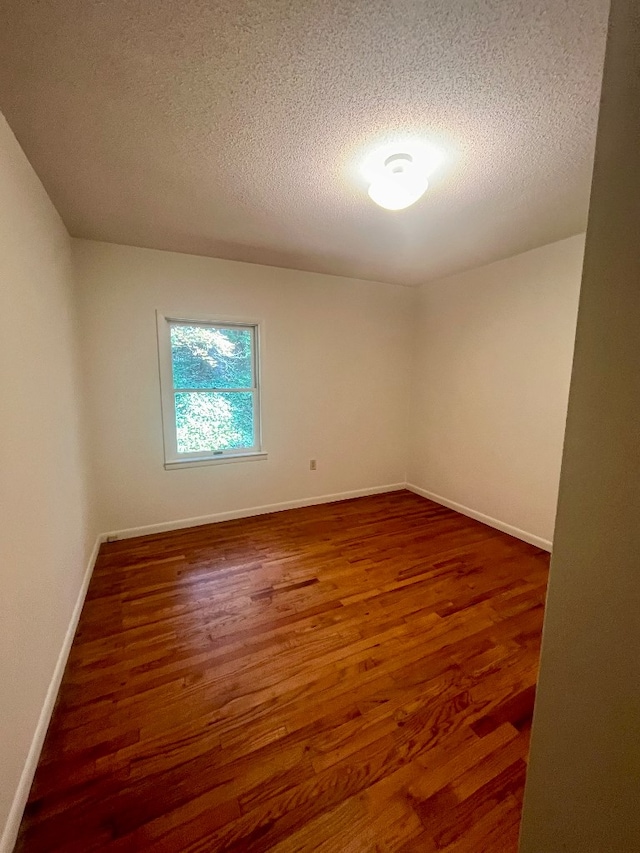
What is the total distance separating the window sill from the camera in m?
3.07

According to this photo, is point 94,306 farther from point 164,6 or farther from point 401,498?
point 401,498

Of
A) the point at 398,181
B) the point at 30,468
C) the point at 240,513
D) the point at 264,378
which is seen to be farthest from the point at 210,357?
the point at 398,181

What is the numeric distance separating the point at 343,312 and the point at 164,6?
2740 millimetres

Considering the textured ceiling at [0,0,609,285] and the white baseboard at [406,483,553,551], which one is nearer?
the textured ceiling at [0,0,609,285]

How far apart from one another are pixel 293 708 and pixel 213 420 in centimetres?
236

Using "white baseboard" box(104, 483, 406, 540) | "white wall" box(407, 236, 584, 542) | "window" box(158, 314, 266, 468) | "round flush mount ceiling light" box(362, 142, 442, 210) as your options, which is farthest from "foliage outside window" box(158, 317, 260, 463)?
"white wall" box(407, 236, 584, 542)

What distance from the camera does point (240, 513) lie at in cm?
339

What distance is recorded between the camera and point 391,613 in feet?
6.70

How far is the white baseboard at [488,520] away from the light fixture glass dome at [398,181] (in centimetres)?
274

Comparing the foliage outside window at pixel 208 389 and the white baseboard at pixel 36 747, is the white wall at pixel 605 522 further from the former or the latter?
the foliage outside window at pixel 208 389

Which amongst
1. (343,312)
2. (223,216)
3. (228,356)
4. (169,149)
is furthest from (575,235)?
(228,356)

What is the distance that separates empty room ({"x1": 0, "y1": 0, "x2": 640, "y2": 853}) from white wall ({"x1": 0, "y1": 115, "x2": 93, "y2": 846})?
0.06 feet

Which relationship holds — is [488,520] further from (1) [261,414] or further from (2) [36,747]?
(2) [36,747]

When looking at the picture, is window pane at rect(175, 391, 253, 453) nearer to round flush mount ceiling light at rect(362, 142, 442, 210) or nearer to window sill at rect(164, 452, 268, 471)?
window sill at rect(164, 452, 268, 471)
